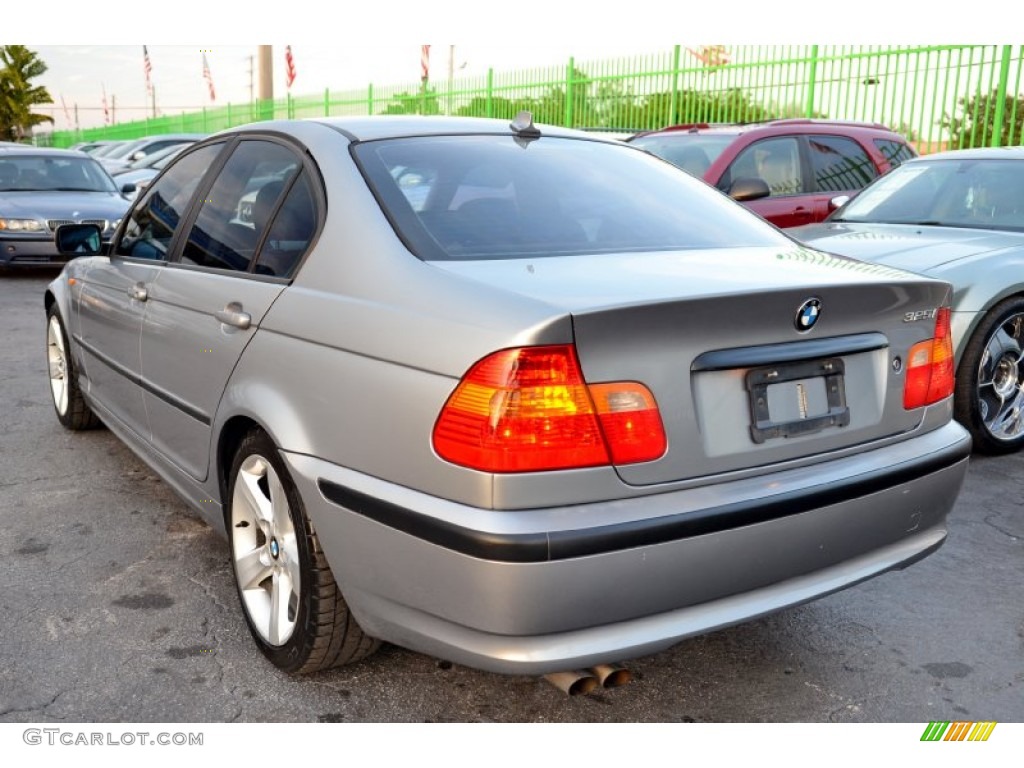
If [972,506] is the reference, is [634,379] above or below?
above

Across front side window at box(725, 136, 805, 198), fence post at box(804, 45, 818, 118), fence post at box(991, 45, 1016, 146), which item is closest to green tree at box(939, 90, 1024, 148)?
fence post at box(991, 45, 1016, 146)

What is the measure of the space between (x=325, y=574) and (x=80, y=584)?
4.17 feet

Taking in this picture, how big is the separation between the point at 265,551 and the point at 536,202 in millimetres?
1259

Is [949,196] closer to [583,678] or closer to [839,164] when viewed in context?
[839,164]

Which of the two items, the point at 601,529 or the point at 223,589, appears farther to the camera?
the point at 223,589

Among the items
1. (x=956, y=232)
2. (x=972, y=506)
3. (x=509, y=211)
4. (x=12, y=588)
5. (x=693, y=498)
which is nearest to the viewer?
(x=693, y=498)

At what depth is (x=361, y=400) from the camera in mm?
2322

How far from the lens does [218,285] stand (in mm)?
3092

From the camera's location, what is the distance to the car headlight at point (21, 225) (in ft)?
35.4

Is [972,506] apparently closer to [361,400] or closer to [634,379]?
[634,379]

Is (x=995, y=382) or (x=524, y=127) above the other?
(x=524, y=127)

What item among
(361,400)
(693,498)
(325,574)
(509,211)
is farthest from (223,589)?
(693,498)

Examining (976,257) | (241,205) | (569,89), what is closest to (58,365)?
(241,205)

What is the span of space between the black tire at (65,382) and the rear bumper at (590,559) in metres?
2.96
